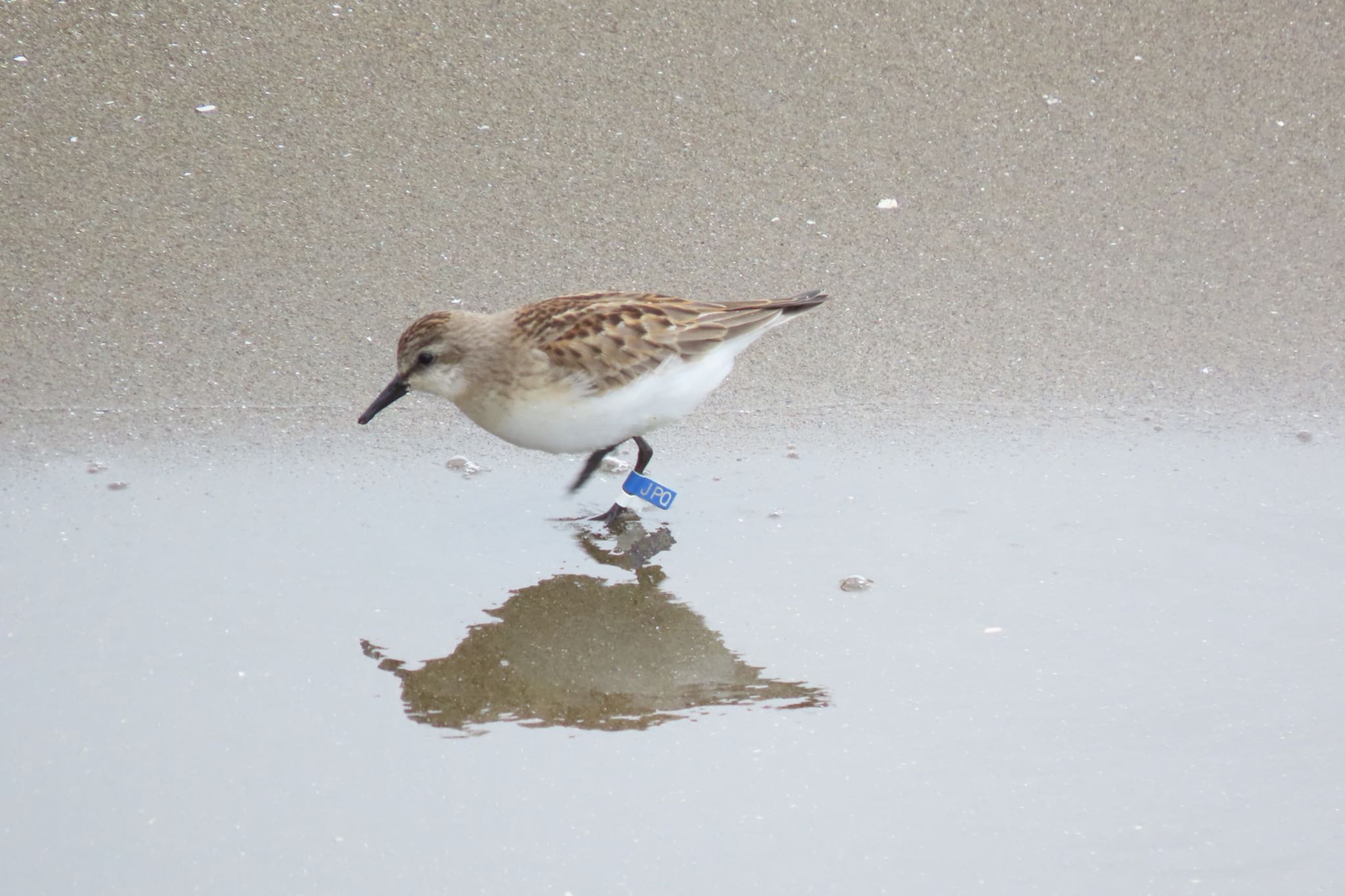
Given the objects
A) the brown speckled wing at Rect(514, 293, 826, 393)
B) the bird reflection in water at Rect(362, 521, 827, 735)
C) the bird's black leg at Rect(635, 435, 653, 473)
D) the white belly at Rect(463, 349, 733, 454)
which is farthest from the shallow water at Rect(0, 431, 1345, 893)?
the brown speckled wing at Rect(514, 293, 826, 393)

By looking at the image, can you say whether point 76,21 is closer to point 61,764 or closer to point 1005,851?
point 61,764

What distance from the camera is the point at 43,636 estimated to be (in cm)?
382

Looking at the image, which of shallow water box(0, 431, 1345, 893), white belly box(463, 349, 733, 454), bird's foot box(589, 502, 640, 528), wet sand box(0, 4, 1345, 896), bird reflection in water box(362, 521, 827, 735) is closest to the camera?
shallow water box(0, 431, 1345, 893)

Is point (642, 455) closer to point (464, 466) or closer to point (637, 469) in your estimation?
point (637, 469)

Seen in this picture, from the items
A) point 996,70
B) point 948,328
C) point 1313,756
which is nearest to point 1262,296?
point 948,328

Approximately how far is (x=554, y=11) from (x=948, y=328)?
2548 millimetres

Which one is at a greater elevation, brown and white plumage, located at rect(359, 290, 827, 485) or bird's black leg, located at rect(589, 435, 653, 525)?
brown and white plumage, located at rect(359, 290, 827, 485)

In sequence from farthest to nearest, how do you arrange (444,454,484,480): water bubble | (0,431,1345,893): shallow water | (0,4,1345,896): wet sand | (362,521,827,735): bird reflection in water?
(444,454,484,480): water bubble, (362,521,827,735): bird reflection in water, (0,4,1345,896): wet sand, (0,431,1345,893): shallow water

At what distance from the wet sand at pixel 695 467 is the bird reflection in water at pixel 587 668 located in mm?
15

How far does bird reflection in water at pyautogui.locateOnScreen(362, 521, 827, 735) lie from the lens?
11.9 ft

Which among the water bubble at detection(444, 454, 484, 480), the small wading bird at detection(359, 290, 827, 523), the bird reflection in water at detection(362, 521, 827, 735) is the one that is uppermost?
the small wading bird at detection(359, 290, 827, 523)

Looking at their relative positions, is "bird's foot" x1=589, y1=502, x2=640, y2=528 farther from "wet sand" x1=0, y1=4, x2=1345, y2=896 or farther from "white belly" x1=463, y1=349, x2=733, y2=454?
"white belly" x1=463, y1=349, x2=733, y2=454

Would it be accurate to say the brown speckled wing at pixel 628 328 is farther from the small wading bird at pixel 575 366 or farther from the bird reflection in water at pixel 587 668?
the bird reflection in water at pixel 587 668

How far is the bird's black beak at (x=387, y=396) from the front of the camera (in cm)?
461
